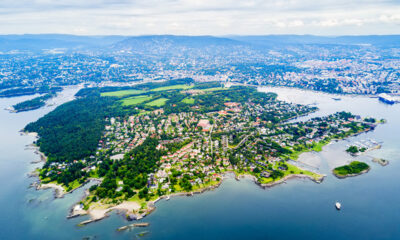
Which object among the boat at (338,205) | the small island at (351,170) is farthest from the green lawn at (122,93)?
the boat at (338,205)

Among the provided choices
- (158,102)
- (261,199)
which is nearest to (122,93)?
(158,102)

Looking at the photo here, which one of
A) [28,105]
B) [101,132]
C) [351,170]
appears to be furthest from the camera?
[28,105]

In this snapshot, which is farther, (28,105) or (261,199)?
(28,105)

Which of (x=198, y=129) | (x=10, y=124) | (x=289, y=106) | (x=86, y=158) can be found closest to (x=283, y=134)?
(x=198, y=129)

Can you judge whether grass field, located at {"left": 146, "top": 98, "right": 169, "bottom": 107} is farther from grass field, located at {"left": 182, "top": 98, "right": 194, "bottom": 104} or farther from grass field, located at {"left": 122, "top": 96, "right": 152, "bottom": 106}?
grass field, located at {"left": 182, "top": 98, "right": 194, "bottom": 104}

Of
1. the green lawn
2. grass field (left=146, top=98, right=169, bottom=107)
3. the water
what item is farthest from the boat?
the green lawn

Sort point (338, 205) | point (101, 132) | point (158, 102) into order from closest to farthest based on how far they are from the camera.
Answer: point (338, 205), point (101, 132), point (158, 102)

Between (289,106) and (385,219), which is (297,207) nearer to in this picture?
(385,219)

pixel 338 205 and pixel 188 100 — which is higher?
pixel 188 100

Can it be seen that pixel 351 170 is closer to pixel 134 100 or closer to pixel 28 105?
pixel 134 100

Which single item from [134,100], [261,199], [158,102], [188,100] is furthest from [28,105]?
[261,199]
